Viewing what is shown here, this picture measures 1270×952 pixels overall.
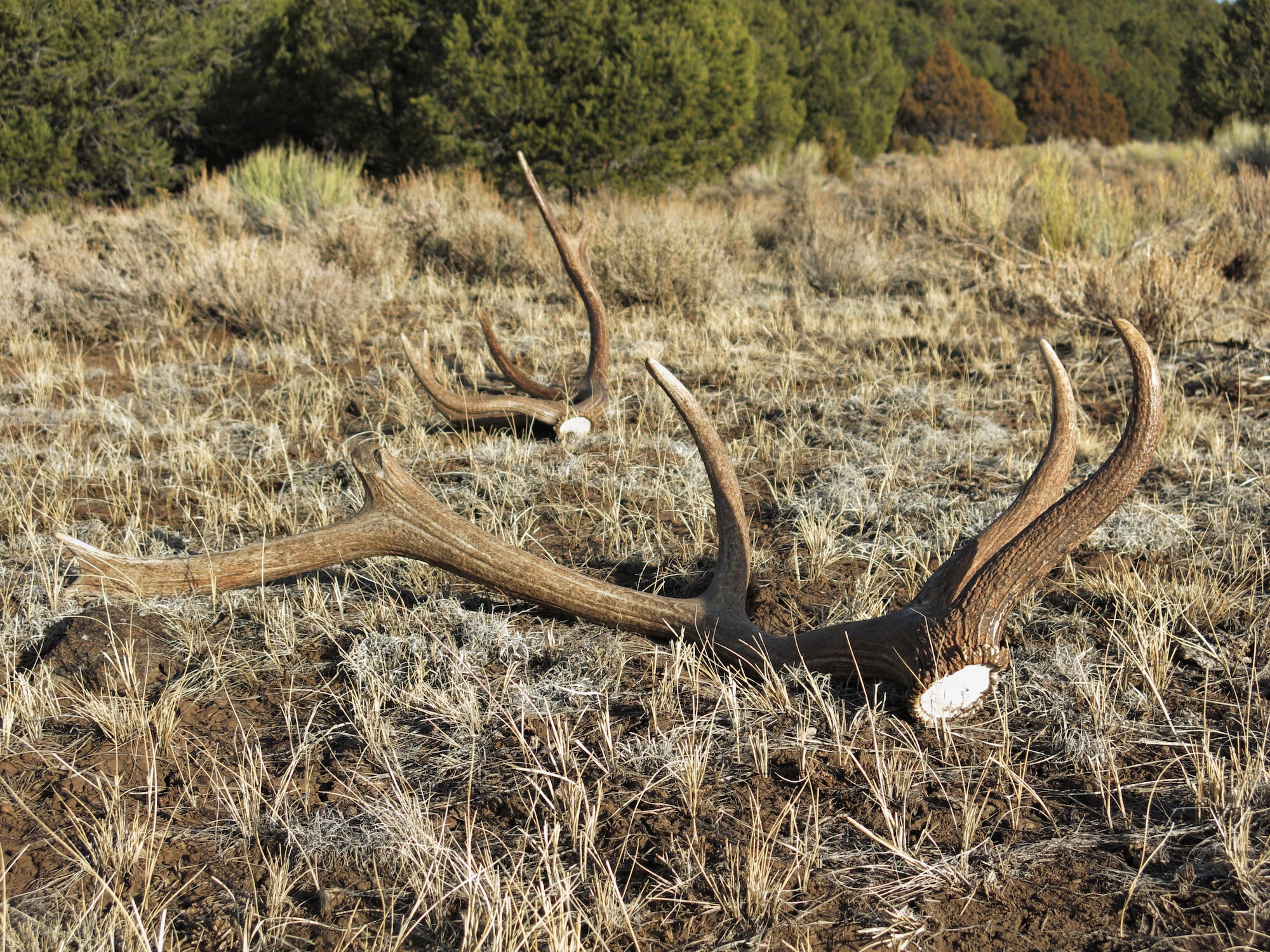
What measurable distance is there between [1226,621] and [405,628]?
2.33 meters

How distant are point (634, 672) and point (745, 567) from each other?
41 centimetres

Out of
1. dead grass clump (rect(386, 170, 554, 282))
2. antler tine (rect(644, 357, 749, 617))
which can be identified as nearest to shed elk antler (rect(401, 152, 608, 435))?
antler tine (rect(644, 357, 749, 617))

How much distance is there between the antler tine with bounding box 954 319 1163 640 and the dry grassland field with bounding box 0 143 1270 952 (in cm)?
33

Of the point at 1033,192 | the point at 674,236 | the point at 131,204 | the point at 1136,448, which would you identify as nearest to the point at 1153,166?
the point at 1033,192

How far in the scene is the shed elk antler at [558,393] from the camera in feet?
14.0

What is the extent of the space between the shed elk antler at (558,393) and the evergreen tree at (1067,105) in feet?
122

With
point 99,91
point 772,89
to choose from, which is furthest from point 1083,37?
point 99,91

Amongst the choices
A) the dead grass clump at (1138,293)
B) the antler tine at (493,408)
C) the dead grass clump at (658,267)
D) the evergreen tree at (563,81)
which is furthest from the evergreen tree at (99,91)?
the dead grass clump at (1138,293)

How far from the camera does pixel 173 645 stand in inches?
106

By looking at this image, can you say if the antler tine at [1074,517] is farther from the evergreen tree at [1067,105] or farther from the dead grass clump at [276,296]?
the evergreen tree at [1067,105]

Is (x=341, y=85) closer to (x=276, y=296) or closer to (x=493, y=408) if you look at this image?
→ (x=276, y=296)

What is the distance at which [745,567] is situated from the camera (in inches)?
101

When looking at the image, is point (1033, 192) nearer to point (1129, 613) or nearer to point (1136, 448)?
point (1129, 613)

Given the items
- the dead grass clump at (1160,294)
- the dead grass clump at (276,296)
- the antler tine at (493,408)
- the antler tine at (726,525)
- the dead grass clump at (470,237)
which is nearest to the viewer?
the antler tine at (726,525)
